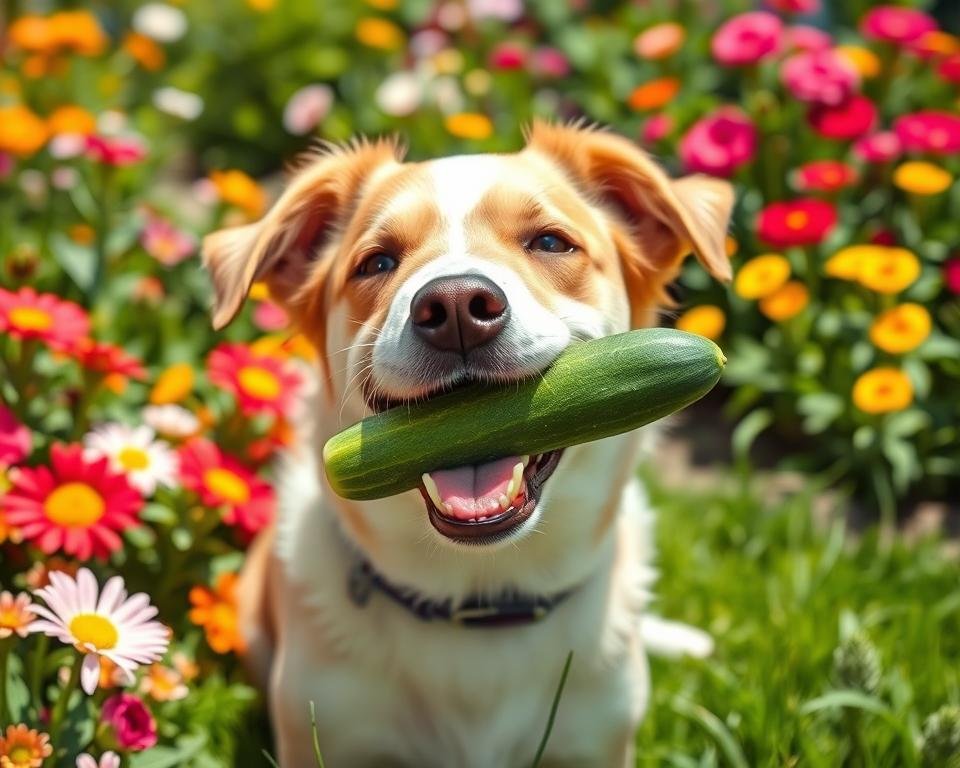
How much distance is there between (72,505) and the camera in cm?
263

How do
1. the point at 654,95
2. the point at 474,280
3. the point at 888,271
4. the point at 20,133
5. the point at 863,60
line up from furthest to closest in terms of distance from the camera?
1. the point at 654,95
2. the point at 863,60
3. the point at 20,133
4. the point at 888,271
5. the point at 474,280

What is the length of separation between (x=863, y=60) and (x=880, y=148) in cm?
64

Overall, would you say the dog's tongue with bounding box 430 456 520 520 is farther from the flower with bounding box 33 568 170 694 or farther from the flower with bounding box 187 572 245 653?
the flower with bounding box 187 572 245 653

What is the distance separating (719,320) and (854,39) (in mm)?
1950

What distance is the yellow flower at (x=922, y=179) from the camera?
13.3 feet

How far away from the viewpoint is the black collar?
2.47m

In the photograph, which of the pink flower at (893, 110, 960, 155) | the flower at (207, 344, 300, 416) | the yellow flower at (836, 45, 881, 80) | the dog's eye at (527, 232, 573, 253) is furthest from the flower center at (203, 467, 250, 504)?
the yellow flower at (836, 45, 881, 80)

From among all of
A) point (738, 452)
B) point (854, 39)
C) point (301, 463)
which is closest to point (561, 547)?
point (301, 463)

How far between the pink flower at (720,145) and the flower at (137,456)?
2.32m

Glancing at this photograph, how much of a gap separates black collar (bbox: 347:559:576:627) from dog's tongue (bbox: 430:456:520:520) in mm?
432

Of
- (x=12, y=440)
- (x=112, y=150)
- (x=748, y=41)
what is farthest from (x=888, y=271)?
(x=12, y=440)

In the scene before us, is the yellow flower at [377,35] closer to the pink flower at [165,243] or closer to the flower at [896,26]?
the pink flower at [165,243]

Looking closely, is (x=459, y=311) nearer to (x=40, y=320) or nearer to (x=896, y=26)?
(x=40, y=320)

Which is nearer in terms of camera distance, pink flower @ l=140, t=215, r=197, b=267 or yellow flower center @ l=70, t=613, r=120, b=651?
yellow flower center @ l=70, t=613, r=120, b=651
